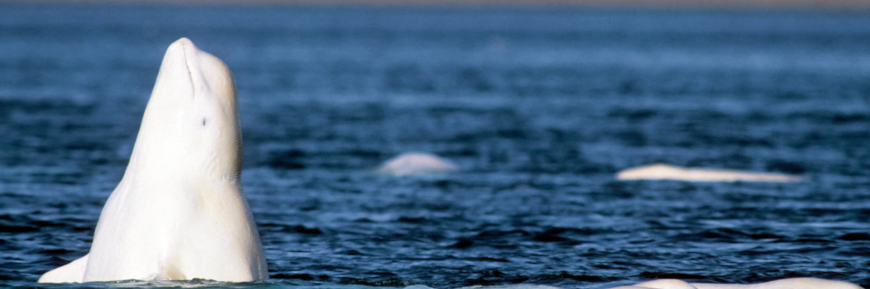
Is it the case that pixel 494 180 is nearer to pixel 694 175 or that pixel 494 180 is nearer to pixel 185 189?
pixel 694 175

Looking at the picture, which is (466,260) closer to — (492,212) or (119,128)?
(492,212)

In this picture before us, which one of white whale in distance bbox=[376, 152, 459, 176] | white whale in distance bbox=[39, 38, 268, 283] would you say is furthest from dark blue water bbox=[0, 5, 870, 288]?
white whale in distance bbox=[39, 38, 268, 283]

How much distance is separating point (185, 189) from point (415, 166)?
43.3 feet

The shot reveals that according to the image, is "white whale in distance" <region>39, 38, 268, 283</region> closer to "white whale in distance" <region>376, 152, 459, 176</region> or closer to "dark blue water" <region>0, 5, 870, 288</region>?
"dark blue water" <region>0, 5, 870, 288</region>

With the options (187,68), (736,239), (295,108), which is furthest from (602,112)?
(187,68)

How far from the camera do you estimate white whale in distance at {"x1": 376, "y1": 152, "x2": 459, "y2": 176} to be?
70.3ft

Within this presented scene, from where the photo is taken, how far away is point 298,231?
14891 mm

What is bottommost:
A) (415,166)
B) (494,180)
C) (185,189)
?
(185,189)

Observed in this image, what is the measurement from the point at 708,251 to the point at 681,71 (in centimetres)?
5178

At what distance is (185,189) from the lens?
27.7ft

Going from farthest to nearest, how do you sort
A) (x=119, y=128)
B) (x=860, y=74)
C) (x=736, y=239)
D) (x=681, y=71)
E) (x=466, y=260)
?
1. (x=681, y=71)
2. (x=860, y=74)
3. (x=119, y=128)
4. (x=736, y=239)
5. (x=466, y=260)

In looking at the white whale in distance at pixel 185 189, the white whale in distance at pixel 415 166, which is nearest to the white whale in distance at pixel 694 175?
the white whale in distance at pixel 415 166

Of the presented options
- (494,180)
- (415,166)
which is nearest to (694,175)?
(494,180)

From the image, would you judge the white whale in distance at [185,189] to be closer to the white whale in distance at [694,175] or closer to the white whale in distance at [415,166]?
the white whale in distance at [415,166]
